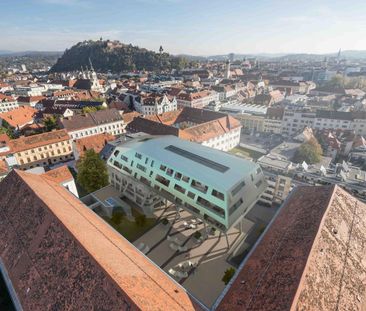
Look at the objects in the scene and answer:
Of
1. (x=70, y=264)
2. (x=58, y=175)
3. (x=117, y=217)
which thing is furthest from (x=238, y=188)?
(x=58, y=175)

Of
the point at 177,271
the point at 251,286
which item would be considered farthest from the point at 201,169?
the point at 251,286

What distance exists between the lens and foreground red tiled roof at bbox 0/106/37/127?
8800 cm

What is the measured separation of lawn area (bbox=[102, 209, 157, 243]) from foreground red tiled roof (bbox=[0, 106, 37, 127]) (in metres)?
75.4

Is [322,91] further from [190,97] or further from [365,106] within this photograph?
[190,97]

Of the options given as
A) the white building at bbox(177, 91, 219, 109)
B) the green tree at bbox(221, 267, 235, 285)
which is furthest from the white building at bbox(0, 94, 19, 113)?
the green tree at bbox(221, 267, 235, 285)

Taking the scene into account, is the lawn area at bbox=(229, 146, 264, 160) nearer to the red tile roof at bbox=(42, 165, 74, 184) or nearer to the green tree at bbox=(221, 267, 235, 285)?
the green tree at bbox=(221, 267, 235, 285)

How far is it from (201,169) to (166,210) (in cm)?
1300

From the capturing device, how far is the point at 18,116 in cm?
9225

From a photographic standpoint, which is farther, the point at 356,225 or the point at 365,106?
the point at 365,106

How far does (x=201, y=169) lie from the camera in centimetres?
3731

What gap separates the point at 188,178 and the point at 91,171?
2139 cm

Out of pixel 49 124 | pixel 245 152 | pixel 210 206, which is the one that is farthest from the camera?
pixel 49 124

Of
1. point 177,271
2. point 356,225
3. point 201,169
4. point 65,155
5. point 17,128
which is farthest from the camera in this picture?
point 17,128

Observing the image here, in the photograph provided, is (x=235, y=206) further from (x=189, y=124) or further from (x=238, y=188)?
(x=189, y=124)
